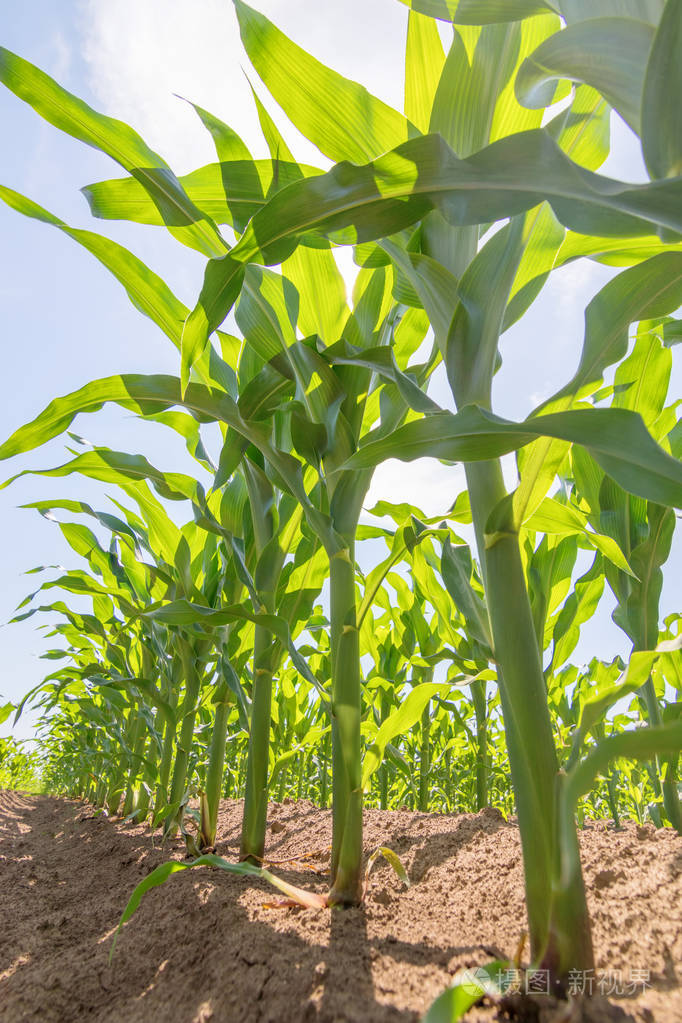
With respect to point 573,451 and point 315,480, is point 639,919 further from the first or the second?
point 315,480

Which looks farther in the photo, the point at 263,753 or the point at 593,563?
the point at 593,563

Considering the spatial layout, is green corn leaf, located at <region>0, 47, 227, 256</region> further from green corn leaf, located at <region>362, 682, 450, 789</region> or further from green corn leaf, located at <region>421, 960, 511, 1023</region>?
green corn leaf, located at <region>421, 960, 511, 1023</region>

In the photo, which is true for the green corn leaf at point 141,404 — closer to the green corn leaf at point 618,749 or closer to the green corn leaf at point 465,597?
the green corn leaf at point 465,597

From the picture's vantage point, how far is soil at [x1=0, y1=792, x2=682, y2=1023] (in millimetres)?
488

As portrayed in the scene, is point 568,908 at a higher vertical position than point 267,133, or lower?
lower

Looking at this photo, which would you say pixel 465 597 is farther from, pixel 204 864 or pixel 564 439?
pixel 204 864

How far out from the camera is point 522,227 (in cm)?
66

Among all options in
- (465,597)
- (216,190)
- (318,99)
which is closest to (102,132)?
(216,190)

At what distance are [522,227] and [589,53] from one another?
0.16 m

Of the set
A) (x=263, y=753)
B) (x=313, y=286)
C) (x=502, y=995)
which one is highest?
(x=313, y=286)

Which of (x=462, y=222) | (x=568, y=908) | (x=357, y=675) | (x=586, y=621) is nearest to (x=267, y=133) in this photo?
(x=462, y=222)

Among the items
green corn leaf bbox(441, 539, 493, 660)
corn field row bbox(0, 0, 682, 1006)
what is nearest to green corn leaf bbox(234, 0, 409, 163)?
corn field row bbox(0, 0, 682, 1006)

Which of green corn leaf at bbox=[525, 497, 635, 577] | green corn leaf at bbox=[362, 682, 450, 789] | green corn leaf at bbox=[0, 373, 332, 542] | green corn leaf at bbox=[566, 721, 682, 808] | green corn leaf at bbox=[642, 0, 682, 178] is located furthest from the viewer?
green corn leaf at bbox=[0, 373, 332, 542]

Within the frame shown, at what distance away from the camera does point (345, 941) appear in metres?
0.66
